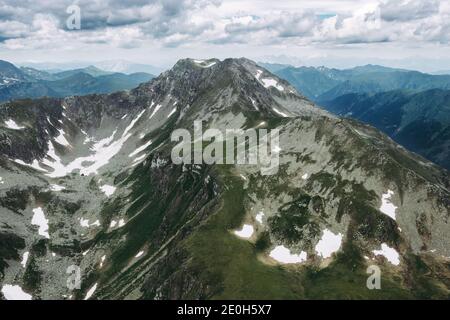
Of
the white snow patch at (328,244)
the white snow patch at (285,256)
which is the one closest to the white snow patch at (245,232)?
the white snow patch at (285,256)

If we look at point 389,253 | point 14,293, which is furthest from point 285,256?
point 14,293

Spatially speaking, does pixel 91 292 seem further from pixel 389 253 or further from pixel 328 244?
pixel 389 253

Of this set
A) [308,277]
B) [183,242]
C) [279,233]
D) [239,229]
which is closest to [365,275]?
[308,277]

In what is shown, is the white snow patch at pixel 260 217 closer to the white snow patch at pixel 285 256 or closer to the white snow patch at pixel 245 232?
the white snow patch at pixel 245 232

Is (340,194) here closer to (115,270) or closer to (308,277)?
(308,277)

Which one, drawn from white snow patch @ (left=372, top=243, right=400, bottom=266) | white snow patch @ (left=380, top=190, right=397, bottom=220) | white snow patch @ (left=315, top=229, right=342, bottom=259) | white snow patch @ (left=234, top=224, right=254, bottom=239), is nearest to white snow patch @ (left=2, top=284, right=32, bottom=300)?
white snow patch @ (left=234, top=224, right=254, bottom=239)

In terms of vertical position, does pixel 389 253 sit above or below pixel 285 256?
above
